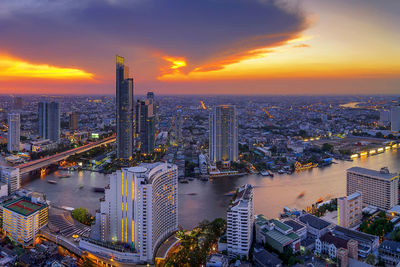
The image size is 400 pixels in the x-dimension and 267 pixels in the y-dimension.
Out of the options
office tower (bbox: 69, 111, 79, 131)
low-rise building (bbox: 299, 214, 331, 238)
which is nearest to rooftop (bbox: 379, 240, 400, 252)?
low-rise building (bbox: 299, 214, 331, 238)

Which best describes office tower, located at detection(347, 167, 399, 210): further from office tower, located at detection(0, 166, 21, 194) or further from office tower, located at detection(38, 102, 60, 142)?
office tower, located at detection(38, 102, 60, 142)

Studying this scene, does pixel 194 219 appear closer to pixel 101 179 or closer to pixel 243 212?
pixel 243 212

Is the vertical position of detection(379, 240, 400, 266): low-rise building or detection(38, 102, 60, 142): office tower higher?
detection(38, 102, 60, 142): office tower

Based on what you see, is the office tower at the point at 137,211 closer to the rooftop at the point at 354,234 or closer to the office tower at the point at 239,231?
the office tower at the point at 239,231

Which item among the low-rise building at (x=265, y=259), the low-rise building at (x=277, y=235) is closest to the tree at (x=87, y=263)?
the low-rise building at (x=265, y=259)

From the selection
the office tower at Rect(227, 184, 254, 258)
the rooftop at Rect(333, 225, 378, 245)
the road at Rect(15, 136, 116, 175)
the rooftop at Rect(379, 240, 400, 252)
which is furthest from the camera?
the road at Rect(15, 136, 116, 175)

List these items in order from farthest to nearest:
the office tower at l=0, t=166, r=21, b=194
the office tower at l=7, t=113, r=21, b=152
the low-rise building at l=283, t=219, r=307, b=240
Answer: the office tower at l=7, t=113, r=21, b=152 → the office tower at l=0, t=166, r=21, b=194 → the low-rise building at l=283, t=219, r=307, b=240

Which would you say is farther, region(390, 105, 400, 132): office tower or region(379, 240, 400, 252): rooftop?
region(390, 105, 400, 132): office tower
